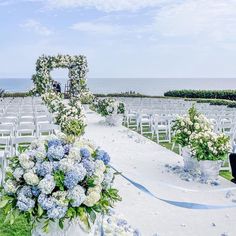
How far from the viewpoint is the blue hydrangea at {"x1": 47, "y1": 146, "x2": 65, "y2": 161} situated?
3.31 meters

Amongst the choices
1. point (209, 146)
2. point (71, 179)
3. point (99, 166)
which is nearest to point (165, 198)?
point (209, 146)

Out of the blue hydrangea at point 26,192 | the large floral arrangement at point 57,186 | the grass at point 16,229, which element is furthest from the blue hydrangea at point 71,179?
the grass at point 16,229

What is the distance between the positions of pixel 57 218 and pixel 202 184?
4.37 metres

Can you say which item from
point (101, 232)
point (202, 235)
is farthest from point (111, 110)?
point (101, 232)

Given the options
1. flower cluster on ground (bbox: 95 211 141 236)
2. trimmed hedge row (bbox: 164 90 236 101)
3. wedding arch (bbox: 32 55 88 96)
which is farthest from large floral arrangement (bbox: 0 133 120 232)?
trimmed hedge row (bbox: 164 90 236 101)

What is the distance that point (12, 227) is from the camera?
215 inches

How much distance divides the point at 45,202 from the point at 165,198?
3.53 metres

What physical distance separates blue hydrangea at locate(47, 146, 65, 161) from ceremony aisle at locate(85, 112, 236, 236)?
2.08 meters

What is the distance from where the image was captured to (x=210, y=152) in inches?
289

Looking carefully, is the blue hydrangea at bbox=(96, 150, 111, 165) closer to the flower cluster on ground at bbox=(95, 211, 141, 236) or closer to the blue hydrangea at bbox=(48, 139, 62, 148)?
the blue hydrangea at bbox=(48, 139, 62, 148)

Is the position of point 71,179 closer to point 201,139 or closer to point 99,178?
point 99,178

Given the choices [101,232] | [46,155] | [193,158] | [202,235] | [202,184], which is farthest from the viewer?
[193,158]

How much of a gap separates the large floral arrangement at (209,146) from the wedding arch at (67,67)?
22.8 m

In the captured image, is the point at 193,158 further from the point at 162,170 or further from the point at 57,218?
the point at 57,218
